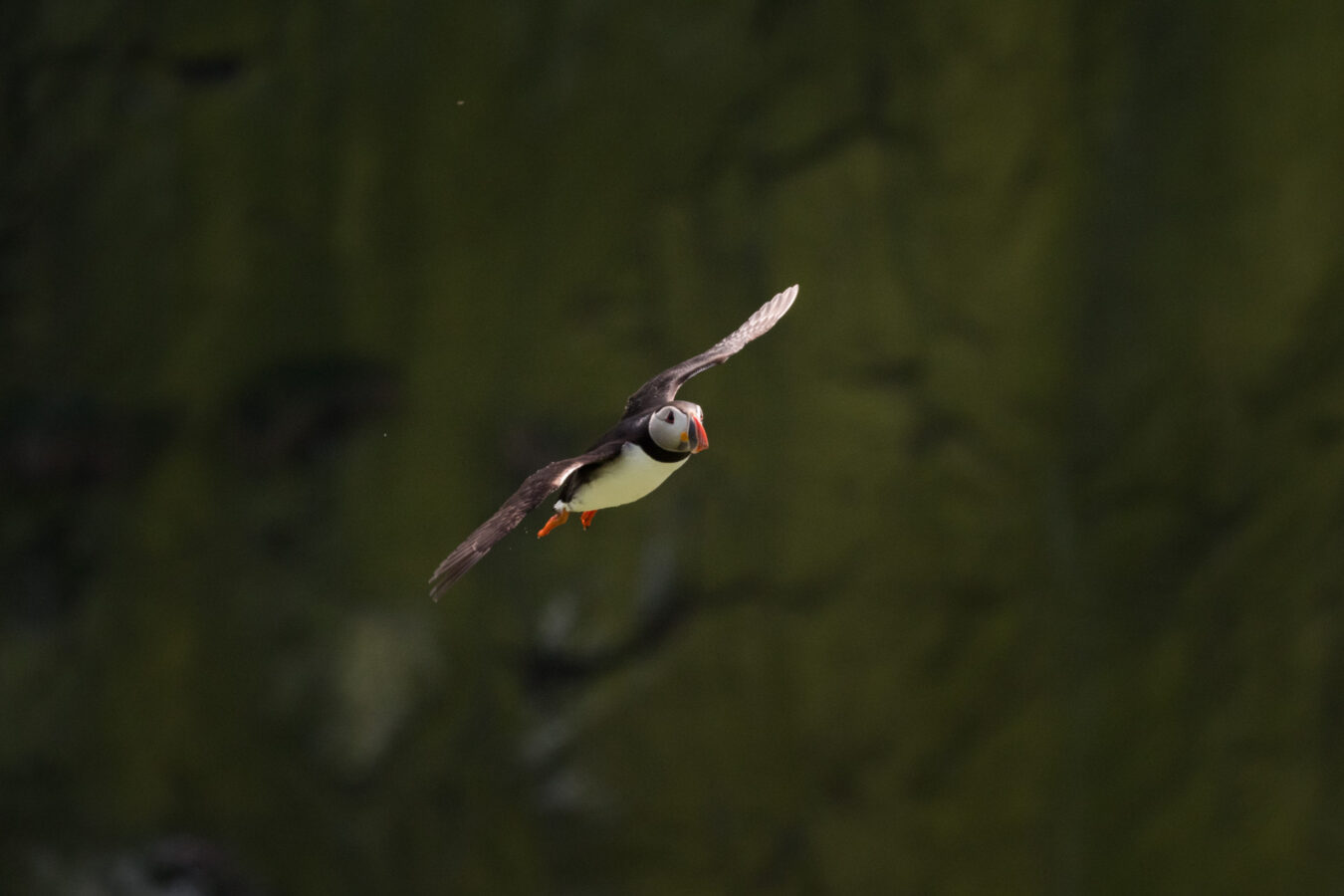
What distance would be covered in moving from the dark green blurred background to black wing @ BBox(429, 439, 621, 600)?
2.11 metres

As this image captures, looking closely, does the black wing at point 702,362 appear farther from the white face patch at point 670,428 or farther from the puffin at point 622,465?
the white face patch at point 670,428

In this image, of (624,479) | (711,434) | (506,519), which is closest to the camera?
(506,519)

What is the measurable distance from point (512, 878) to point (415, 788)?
1.46 ft

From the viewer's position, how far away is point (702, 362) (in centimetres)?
341

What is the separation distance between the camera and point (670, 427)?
2.88m

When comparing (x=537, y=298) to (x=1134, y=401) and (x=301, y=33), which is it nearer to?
(x=301, y=33)

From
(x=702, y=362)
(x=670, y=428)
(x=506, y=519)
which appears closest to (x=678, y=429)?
(x=670, y=428)

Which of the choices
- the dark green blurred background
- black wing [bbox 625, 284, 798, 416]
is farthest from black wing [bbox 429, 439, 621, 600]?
the dark green blurred background

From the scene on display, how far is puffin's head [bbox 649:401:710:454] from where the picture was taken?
2869 millimetres

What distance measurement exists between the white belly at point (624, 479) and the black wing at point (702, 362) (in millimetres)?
238

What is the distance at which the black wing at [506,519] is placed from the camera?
7.93 feet

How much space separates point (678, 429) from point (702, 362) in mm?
559

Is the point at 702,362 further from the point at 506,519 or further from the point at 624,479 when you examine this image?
the point at 506,519

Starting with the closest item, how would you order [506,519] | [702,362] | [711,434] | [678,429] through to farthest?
[506,519]
[678,429]
[702,362]
[711,434]
